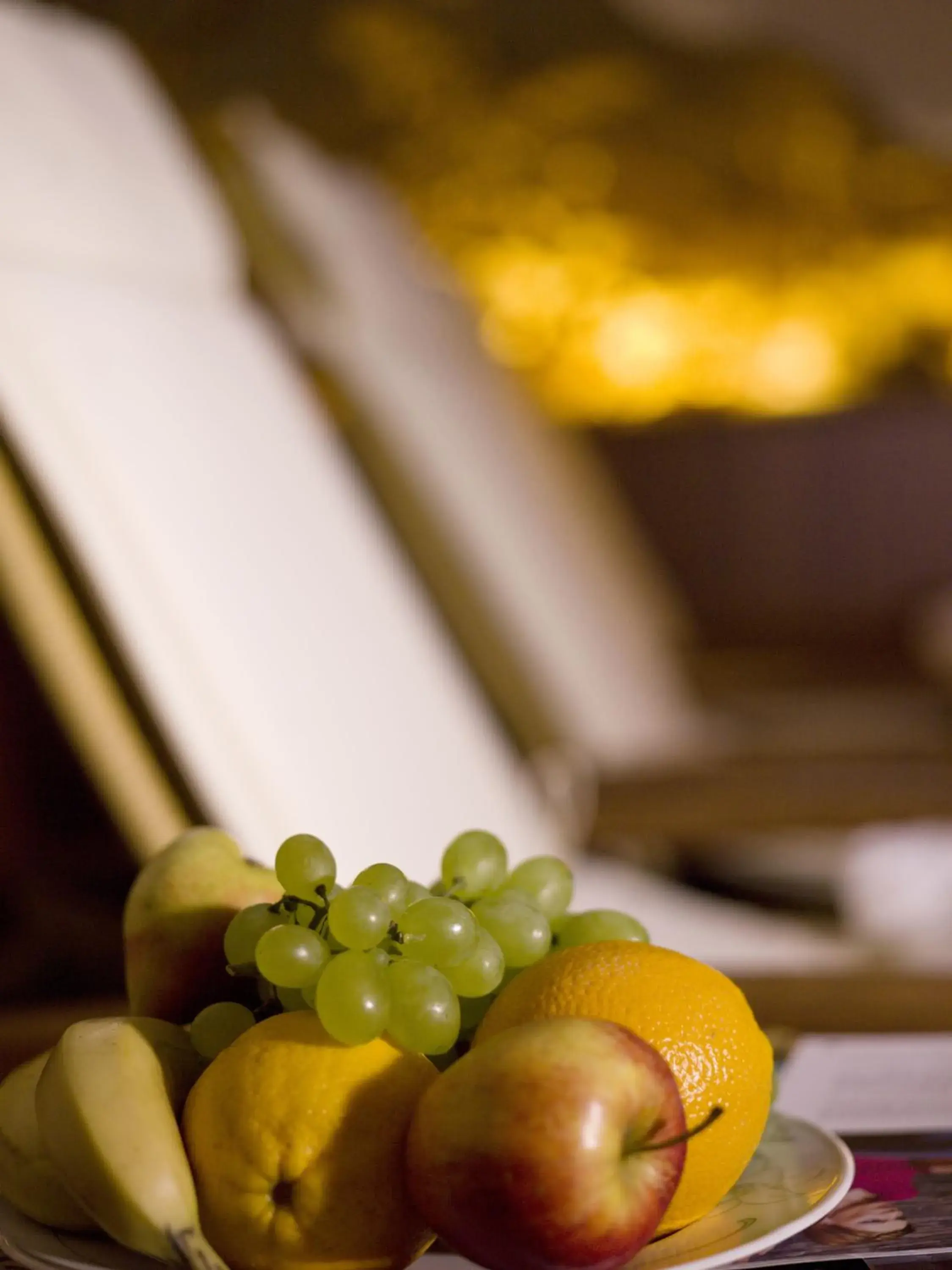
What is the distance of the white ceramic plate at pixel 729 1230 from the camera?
13.4 inches

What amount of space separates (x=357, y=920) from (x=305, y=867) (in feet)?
0.11

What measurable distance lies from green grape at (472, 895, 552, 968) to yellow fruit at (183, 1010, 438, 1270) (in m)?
0.07

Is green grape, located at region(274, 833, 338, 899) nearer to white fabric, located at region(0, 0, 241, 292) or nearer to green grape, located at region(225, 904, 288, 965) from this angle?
green grape, located at region(225, 904, 288, 965)

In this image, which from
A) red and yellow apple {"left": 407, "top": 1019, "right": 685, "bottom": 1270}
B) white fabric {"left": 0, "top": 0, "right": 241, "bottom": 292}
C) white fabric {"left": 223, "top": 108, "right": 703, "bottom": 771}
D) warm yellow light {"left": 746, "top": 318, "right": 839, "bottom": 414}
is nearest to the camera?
red and yellow apple {"left": 407, "top": 1019, "right": 685, "bottom": 1270}

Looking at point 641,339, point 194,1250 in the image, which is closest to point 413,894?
point 194,1250

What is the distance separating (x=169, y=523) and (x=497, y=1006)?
1.45 ft

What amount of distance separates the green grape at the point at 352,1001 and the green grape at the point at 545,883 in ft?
0.33

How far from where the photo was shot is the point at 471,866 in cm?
44

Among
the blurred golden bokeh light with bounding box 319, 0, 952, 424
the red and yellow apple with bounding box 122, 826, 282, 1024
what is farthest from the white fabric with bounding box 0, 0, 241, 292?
the blurred golden bokeh light with bounding box 319, 0, 952, 424

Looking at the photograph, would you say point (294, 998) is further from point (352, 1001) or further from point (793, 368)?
point (793, 368)

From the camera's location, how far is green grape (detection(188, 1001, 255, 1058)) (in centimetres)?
38

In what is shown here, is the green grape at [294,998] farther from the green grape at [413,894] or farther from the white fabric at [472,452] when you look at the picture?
the white fabric at [472,452]

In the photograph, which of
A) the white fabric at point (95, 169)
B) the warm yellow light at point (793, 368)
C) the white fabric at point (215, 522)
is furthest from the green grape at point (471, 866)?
the warm yellow light at point (793, 368)

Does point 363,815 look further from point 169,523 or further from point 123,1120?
point 123,1120
